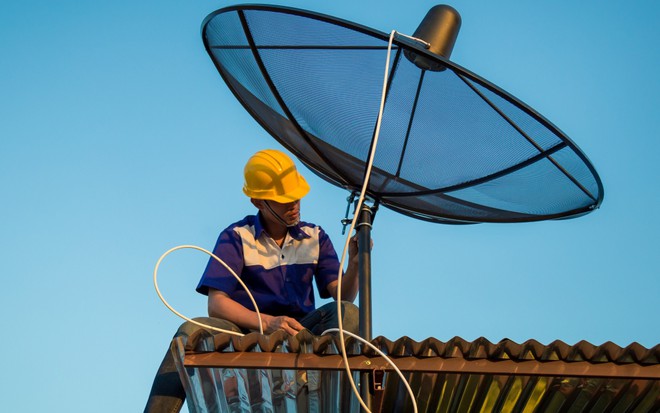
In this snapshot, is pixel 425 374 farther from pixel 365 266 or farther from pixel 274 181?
pixel 274 181

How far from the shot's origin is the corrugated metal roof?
4.27 m

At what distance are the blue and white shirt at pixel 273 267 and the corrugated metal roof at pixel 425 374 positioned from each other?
3.62 feet

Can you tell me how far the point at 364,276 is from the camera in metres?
5.34

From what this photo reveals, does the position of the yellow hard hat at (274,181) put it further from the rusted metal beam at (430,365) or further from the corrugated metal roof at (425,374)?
the rusted metal beam at (430,365)

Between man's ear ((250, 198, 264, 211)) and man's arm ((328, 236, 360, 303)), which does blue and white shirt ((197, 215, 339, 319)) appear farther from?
man's arm ((328, 236, 360, 303))

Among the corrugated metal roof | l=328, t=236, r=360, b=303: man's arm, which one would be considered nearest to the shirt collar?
l=328, t=236, r=360, b=303: man's arm

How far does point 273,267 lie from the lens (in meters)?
6.05

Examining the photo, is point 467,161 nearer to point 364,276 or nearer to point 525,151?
point 525,151

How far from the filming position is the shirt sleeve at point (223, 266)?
18.9 ft

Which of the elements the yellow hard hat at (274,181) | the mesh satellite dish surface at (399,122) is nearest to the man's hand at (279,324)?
the yellow hard hat at (274,181)

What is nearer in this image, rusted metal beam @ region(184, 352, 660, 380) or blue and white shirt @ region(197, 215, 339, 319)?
rusted metal beam @ region(184, 352, 660, 380)

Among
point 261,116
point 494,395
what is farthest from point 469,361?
point 261,116

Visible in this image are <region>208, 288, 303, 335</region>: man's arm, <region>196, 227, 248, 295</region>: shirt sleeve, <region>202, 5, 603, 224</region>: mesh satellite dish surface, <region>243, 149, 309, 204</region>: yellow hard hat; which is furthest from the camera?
<region>243, 149, 309, 204</region>: yellow hard hat

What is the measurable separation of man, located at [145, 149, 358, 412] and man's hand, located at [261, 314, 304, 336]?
0.01m
